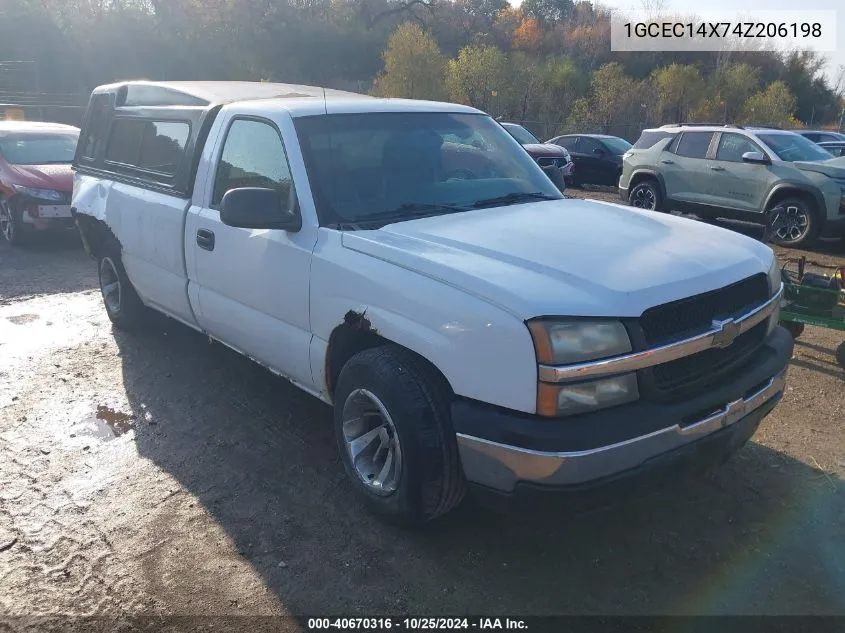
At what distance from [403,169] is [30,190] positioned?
7869mm

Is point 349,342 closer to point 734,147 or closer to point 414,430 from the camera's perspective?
point 414,430

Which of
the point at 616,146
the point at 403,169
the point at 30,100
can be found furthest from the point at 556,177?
the point at 30,100

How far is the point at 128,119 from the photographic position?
5473 mm

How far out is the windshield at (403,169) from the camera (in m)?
3.58

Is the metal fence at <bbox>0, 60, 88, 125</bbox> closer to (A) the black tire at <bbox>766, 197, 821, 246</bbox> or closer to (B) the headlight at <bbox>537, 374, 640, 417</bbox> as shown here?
(A) the black tire at <bbox>766, 197, 821, 246</bbox>

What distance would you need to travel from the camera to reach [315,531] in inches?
131

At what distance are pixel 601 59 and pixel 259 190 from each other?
5509 centimetres

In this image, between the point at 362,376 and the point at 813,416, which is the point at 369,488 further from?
the point at 813,416

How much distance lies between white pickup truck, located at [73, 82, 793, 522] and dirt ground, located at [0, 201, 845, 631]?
36cm

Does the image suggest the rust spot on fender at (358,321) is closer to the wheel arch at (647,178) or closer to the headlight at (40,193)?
the headlight at (40,193)

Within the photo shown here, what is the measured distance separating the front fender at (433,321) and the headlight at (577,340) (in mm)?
44

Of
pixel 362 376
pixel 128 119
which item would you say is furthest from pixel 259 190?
pixel 128 119

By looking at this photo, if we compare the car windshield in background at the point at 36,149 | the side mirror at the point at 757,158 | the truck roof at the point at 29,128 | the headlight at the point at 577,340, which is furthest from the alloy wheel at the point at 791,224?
the truck roof at the point at 29,128

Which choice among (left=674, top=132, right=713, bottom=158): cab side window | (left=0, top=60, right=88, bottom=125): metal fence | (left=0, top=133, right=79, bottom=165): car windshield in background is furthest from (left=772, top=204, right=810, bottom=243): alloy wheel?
(left=0, top=60, right=88, bottom=125): metal fence
